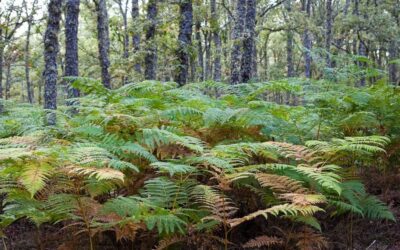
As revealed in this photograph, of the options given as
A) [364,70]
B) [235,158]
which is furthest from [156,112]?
[364,70]

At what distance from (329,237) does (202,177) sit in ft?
4.72

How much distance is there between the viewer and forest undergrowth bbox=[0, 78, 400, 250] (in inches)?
117

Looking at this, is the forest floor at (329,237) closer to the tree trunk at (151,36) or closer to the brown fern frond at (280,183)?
the brown fern frond at (280,183)

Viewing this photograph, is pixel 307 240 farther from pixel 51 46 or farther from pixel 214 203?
pixel 51 46

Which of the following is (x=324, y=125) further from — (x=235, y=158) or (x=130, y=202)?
(x=130, y=202)

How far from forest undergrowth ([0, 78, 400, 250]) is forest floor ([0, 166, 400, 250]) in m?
0.01

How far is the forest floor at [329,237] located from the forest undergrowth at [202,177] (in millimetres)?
13

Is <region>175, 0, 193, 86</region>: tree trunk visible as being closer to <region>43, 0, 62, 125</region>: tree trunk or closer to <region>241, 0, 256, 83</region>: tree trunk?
<region>241, 0, 256, 83</region>: tree trunk

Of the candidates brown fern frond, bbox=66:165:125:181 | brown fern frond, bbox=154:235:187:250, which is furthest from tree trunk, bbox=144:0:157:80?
brown fern frond, bbox=66:165:125:181

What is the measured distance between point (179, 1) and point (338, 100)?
9.14m

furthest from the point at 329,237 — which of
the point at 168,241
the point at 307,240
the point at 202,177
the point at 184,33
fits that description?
the point at 184,33

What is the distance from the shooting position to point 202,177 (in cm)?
425

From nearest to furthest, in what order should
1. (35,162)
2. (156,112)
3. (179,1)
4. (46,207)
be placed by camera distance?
(35,162)
(46,207)
(156,112)
(179,1)

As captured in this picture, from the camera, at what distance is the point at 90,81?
5844 millimetres
